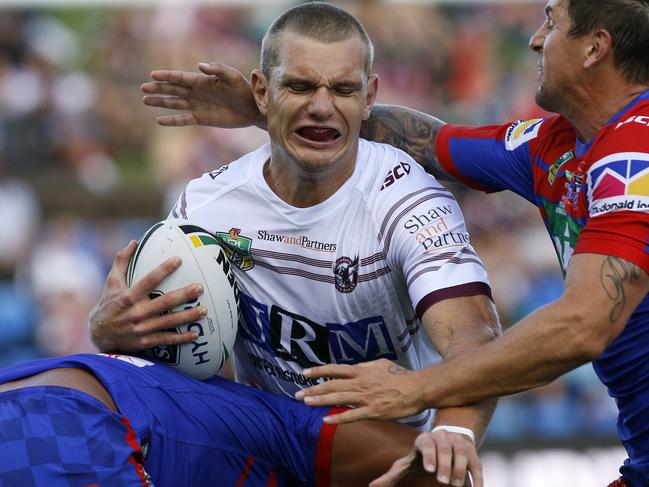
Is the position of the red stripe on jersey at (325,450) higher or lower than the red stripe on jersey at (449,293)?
lower

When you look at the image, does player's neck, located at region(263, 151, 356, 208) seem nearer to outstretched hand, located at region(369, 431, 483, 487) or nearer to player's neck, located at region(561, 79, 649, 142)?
player's neck, located at region(561, 79, 649, 142)

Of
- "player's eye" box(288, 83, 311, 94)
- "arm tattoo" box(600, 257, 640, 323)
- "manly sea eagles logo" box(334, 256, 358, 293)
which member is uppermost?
"player's eye" box(288, 83, 311, 94)

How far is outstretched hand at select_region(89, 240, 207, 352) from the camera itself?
181 inches

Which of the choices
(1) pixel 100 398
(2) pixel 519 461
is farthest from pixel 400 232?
(2) pixel 519 461

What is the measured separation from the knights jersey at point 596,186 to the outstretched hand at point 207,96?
1.06 meters

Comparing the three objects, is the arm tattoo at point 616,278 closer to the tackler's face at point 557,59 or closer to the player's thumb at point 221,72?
the tackler's face at point 557,59

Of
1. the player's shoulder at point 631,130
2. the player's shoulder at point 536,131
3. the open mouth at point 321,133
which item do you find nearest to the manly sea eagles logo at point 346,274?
the open mouth at point 321,133

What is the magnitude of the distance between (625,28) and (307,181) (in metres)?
1.57

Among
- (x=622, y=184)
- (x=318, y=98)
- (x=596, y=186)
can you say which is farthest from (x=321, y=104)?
(x=622, y=184)

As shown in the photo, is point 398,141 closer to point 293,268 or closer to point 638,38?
point 293,268

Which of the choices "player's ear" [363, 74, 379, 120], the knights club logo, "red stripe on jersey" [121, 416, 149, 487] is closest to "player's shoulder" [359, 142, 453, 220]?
"player's ear" [363, 74, 379, 120]

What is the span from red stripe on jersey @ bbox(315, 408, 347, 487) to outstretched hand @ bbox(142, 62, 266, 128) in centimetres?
184

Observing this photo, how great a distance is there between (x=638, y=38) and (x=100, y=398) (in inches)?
107

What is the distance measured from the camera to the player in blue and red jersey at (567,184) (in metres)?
4.07
